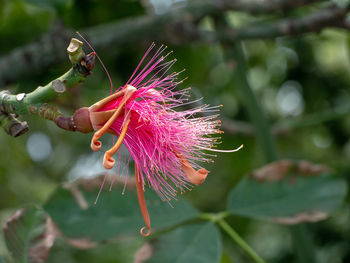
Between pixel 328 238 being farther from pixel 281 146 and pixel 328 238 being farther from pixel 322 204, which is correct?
pixel 281 146

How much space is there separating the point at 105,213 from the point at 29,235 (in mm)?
282

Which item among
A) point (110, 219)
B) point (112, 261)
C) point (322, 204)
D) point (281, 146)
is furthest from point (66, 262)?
point (281, 146)

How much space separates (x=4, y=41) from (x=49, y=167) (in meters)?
1.63

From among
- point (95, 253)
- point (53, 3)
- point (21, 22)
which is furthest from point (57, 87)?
point (95, 253)

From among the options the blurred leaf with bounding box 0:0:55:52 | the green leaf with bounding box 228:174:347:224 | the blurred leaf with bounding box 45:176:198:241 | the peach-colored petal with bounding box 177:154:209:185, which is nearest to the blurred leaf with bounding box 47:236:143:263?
the blurred leaf with bounding box 45:176:198:241

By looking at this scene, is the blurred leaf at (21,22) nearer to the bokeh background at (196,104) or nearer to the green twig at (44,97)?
the bokeh background at (196,104)

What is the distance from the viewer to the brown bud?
842mm

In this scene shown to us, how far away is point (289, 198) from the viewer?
143 cm

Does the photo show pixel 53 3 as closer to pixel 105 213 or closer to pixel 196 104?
pixel 196 104

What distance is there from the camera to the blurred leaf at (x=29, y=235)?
1.01 meters

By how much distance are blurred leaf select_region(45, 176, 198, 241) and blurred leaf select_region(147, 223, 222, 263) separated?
47mm

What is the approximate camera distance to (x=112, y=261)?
2.19 metres

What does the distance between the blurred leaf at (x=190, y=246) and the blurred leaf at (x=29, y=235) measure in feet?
0.94

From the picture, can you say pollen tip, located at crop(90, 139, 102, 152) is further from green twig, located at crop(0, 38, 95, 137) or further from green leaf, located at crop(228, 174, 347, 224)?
green leaf, located at crop(228, 174, 347, 224)
